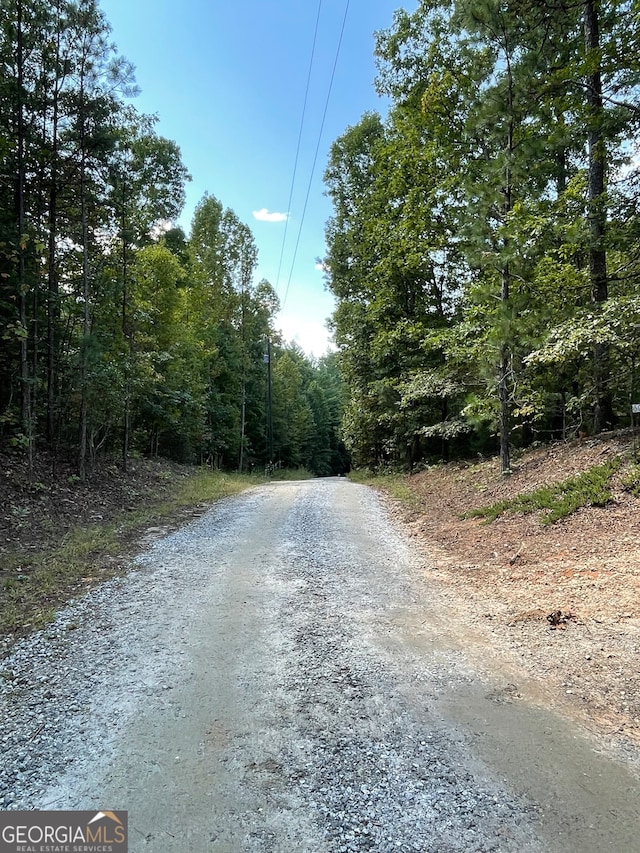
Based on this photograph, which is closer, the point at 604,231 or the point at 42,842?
the point at 42,842

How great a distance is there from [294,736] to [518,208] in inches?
279

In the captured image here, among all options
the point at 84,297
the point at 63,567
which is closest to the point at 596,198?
the point at 63,567

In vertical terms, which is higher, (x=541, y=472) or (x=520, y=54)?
(x=520, y=54)

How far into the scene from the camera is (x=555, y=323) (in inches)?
257

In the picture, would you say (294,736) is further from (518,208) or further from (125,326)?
(125,326)

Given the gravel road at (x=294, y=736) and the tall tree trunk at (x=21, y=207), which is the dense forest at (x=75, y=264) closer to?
the tall tree trunk at (x=21, y=207)

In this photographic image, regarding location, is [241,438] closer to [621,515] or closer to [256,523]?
[256,523]

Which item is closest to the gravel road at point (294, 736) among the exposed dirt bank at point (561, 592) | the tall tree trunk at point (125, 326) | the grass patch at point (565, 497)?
the exposed dirt bank at point (561, 592)

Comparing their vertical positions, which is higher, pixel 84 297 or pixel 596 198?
pixel 596 198

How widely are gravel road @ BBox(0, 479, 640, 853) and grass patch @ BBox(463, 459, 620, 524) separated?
Answer: 2.46 metres

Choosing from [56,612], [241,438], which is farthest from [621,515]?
[241,438]

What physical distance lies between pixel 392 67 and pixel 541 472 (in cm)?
1071

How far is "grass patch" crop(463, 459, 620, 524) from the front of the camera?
18.1 feet

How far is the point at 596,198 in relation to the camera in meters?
6.14
